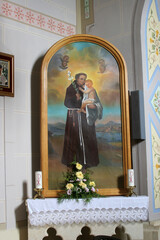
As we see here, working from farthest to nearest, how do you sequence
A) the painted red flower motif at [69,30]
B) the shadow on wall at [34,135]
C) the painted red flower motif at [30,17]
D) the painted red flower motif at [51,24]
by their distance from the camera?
the painted red flower motif at [69,30] → the painted red flower motif at [51,24] → the painted red flower motif at [30,17] → the shadow on wall at [34,135]

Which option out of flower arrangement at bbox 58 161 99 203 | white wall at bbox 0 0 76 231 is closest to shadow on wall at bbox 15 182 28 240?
white wall at bbox 0 0 76 231

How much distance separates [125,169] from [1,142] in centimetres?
149

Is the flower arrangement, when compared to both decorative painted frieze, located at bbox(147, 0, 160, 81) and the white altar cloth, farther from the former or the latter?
decorative painted frieze, located at bbox(147, 0, 160, 81)

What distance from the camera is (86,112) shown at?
13.4 ft

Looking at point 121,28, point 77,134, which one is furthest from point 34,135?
point 121,28

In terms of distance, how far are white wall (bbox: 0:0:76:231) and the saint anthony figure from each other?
391mm

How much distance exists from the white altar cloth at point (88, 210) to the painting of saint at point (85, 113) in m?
0.24

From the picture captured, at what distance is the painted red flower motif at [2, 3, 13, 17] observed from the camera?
12.9ft

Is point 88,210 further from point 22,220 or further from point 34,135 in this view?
point 34,135

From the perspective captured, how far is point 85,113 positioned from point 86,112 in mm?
18

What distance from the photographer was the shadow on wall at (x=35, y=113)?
159 inches

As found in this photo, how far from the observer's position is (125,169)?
13.1 feet

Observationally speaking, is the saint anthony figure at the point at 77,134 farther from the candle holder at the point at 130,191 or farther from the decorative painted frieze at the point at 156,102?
the decorative painted frieze at the point at 156,102

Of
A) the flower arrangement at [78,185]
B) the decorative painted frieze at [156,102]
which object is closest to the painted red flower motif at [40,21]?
the decorative painted frieze at [156,102]
